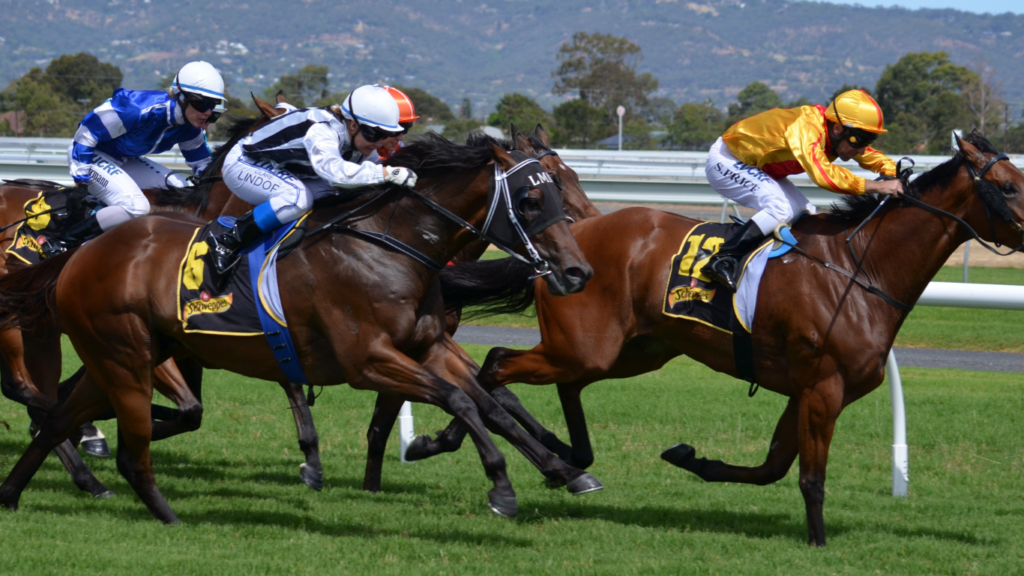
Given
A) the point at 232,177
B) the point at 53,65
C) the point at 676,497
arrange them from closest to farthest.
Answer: the point at 232,177
the point at 676,497
the point at 53,65

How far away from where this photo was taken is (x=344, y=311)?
4.71 m

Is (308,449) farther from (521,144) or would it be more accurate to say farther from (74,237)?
(521,144)

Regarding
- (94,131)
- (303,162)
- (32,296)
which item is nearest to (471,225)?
(303,162)

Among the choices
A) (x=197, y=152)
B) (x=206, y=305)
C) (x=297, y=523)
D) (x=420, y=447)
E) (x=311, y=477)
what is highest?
(x=197, y=152)

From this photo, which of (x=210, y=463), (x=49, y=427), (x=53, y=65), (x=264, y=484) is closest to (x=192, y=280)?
(x=49, y=427)

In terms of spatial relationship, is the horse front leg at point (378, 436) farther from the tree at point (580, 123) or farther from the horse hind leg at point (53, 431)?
the tree at point (580, 123)

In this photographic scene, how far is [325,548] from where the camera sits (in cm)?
460

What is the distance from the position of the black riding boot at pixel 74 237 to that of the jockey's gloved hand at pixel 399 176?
2390 mm

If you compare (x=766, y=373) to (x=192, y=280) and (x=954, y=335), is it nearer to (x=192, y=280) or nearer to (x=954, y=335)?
(x=192, y=280)

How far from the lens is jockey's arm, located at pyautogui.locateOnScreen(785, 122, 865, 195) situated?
4859 millimetres

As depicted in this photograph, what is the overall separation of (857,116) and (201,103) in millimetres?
3607

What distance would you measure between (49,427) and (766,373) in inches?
139

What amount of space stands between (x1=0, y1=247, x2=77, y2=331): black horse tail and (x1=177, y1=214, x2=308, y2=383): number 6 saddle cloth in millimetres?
954

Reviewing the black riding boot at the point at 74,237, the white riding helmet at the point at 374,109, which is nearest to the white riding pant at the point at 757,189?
the white riding helmet at the point at 374,109
